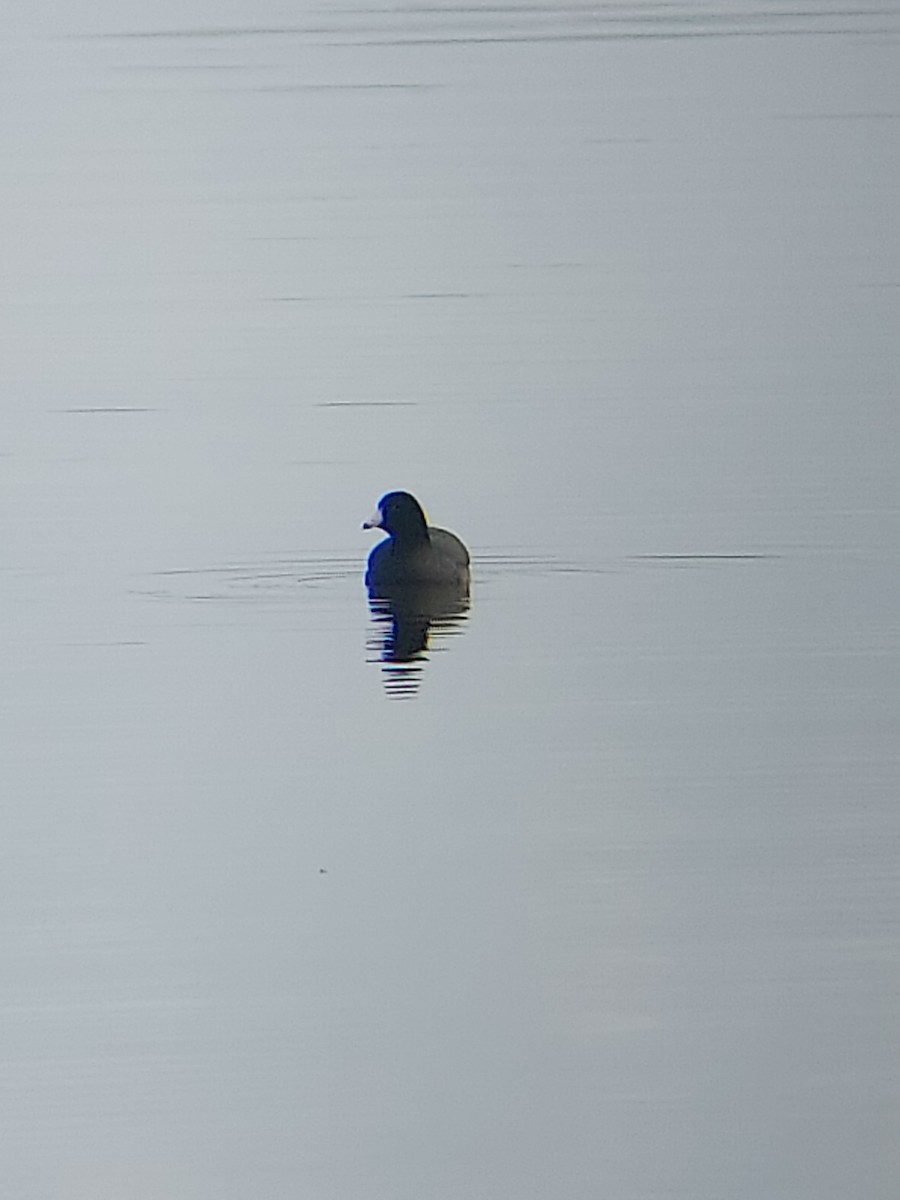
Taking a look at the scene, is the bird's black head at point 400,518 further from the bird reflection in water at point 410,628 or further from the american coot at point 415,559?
the bird reflection in water at point 410,628

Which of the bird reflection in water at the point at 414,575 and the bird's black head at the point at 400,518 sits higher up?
the bird's black head at the point at 400,518

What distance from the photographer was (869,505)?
454 inches

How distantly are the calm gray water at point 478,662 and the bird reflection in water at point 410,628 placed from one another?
0.04m

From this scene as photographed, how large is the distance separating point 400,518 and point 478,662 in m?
1.15

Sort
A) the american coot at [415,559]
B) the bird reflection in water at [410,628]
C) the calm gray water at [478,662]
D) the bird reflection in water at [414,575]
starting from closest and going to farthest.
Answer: the calm gray water at [478,662]
the bird reflection in water at [410,628]
the bird reflection in water at [414,575]
the american coot at [415,559]

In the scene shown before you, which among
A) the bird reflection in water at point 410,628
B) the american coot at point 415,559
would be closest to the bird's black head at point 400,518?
the american coot at point 415,559

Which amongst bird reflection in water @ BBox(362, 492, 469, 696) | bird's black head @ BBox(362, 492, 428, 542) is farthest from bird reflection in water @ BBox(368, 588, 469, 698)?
bird's black head @ BBox(362, 492, 428, 542)

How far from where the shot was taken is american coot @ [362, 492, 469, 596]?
10.9 m

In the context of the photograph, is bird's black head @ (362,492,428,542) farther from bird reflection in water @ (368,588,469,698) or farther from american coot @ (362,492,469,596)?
bird reflection in water @ (368,588,469,698)

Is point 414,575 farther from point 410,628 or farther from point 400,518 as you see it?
point 410,628

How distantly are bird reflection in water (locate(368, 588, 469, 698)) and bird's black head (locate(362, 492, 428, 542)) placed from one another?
0.56 feet

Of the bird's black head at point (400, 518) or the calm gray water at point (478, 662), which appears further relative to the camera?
the bird's black head at point (400, 518)

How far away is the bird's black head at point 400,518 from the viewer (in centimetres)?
1095

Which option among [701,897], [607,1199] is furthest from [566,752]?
[607,1199]
